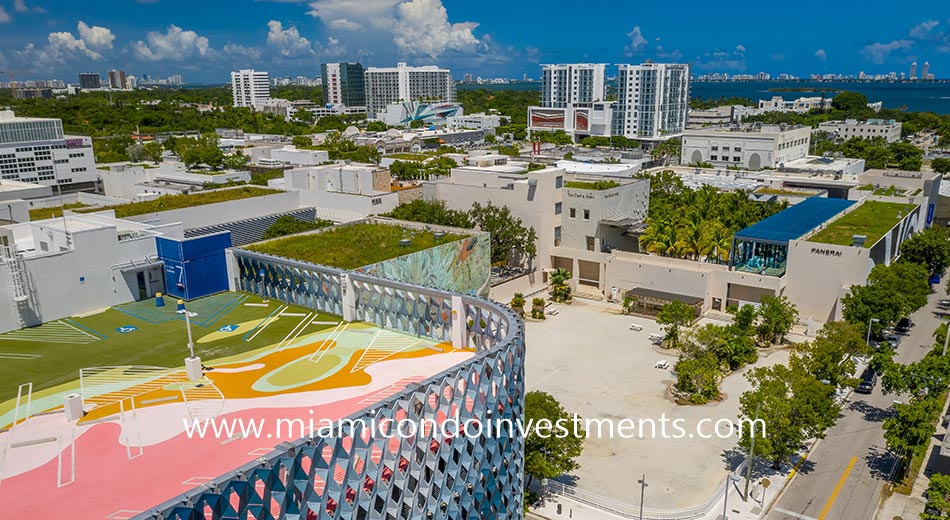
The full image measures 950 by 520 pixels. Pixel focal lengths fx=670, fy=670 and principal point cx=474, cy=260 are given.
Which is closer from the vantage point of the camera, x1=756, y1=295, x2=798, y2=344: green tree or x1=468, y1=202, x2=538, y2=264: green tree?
x1=756, y1=295, x2=798, y2=344: green tree

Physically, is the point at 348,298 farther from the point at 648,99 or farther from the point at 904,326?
the point at 648,99

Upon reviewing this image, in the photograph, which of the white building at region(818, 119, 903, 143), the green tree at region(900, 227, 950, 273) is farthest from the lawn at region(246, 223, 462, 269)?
the white building at region(818, 119, 903, 143)

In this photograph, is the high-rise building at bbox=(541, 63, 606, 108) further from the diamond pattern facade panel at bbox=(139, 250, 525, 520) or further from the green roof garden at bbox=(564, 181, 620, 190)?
the diamond pattern facade panel at bbox=(139, 250, 525, 520)

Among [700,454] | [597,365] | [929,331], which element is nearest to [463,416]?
[700,454]

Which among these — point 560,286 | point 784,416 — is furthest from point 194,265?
point 560,286

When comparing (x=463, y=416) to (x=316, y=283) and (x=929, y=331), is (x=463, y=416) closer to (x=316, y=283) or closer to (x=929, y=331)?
(x=316, y=283)
